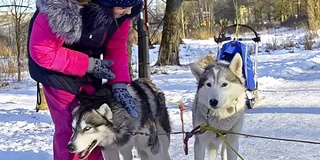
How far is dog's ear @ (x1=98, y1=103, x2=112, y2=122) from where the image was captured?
2.94 m

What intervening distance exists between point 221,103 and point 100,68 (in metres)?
1.12

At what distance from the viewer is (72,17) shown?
259 cm

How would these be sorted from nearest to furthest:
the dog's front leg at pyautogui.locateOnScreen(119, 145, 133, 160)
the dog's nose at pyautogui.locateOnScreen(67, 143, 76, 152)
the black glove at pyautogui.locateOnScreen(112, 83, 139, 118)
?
1. the dog's nose at pyautogui.locateOnScreen(67, 143, 76, 152)
2. the black glove at pyautogui.locateOnScreen(112, 83, 139, 118)
3. the dog's front leg at pyautogui.locateOnScreen(119, 145, 133, 160)

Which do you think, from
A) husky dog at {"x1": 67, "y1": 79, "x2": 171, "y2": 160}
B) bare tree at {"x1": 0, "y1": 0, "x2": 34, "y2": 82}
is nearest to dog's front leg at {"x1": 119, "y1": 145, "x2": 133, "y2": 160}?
husky dog at {"x1": 67, "y1": 79, "x2": 171, "y2": 160}

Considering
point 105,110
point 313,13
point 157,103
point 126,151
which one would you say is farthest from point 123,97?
point 313,13

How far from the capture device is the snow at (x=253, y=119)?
4414 millimetres

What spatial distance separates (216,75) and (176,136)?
1716 mm

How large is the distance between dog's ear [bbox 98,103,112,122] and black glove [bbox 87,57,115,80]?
0.61ft

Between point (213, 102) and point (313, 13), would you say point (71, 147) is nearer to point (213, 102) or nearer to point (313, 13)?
point (213, 102)

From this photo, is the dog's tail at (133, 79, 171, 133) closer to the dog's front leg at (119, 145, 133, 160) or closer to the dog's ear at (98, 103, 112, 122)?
the dog's front leg at (119, 145, 133, 160)

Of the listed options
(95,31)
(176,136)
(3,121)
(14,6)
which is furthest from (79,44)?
(14,6)

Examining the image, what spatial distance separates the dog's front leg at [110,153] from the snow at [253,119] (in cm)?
111

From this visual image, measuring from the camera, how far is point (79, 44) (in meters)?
2.83

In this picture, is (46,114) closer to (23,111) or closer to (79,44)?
(23,111)
